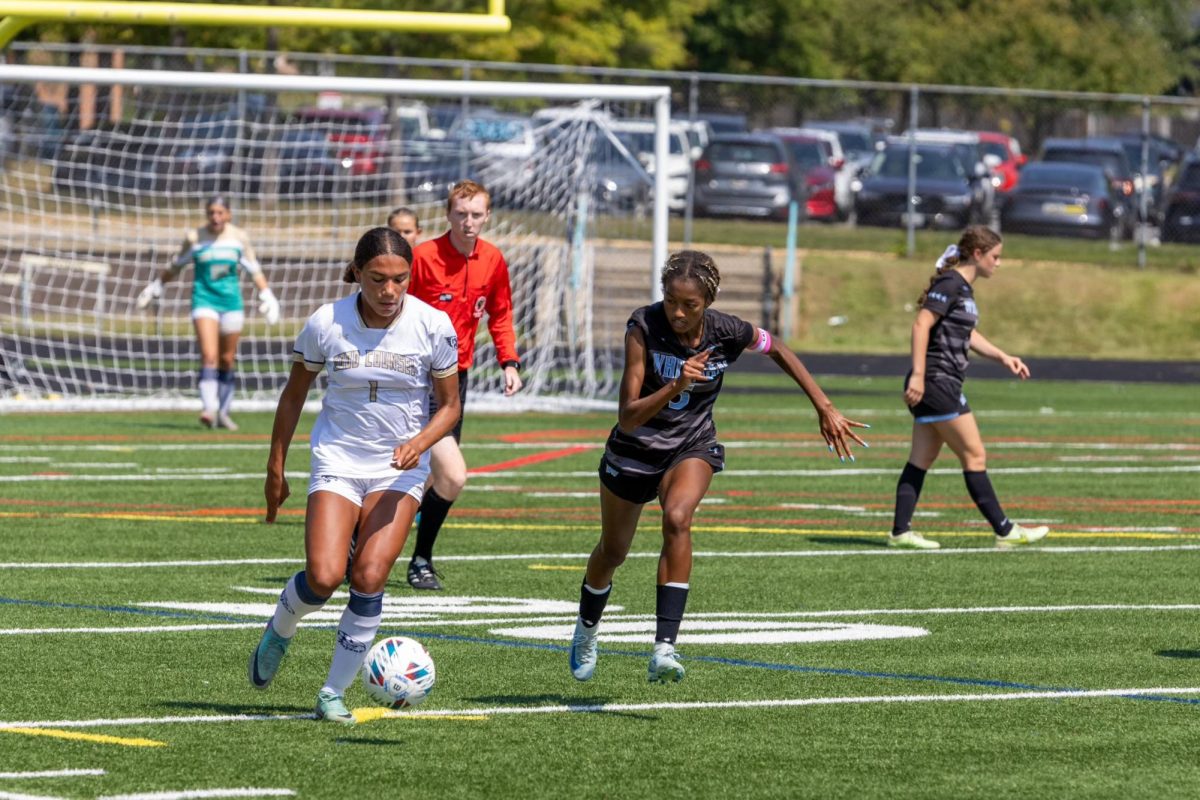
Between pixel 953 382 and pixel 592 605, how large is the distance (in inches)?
227

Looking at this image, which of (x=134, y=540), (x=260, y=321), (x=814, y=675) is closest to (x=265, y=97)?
(x=260, y=321)

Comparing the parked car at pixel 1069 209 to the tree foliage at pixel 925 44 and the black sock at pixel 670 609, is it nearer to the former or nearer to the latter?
the tree foliage at pixel 925 44

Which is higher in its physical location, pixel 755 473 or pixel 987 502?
pixel 987 502

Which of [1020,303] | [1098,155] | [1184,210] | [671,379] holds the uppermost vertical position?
[671,379]

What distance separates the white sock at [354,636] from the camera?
8.05m

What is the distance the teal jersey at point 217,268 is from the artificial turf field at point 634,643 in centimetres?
208

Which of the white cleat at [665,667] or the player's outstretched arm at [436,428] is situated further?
the white cleat at [665,667]

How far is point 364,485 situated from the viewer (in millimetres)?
8297

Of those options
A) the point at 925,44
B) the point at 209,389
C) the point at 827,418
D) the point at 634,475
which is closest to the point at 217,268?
the point at 209,389

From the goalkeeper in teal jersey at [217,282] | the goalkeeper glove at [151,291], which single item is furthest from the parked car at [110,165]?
the goalkeeper in teal jersey at [217,282]

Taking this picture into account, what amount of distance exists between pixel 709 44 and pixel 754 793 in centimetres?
5990

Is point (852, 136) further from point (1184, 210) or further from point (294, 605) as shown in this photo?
point (294, 605)

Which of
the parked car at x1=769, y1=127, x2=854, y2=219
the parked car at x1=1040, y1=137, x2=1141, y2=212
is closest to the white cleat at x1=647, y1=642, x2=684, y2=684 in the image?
the parked car at x1=769, y1=127, x2=854, y2=219

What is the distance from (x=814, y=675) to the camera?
30.4 feet
